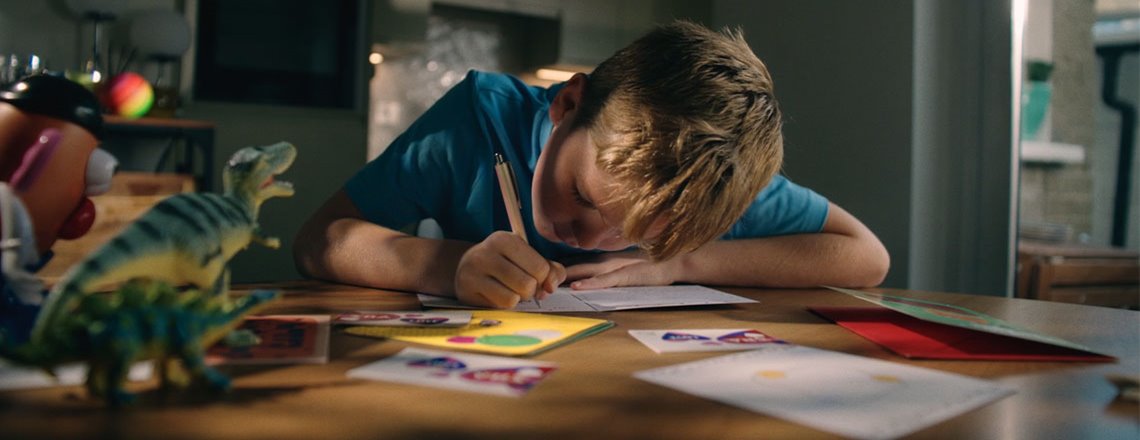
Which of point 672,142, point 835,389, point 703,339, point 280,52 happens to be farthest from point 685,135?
point 280,52

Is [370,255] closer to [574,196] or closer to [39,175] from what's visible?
[574,196]

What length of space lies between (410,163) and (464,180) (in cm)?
9

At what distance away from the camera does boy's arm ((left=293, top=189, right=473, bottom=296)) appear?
0.89 meters

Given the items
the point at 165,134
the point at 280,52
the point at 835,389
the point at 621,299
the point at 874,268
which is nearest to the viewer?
the point at 835,389

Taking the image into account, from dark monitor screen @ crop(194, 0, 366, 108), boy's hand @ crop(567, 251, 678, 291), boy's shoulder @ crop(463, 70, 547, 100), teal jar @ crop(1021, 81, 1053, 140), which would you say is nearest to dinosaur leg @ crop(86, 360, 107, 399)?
boy's hand @ crop(567, 251, 678, 291)

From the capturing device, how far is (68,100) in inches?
20.2

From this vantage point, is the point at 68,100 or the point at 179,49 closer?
the point at 68,100

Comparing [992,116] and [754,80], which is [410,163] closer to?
[754,80]

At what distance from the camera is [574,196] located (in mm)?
921

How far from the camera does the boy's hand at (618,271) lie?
100 centimetres

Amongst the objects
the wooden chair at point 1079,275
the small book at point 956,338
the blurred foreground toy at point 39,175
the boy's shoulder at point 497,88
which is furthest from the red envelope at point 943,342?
the wooden chair at point 1079,275

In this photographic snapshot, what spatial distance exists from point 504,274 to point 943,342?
389 millimetres

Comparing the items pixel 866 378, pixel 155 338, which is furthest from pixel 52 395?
pixel 866 378

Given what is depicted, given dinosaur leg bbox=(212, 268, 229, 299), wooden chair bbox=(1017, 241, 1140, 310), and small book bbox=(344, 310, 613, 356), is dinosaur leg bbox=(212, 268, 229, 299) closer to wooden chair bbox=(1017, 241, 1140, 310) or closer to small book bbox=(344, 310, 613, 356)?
small book bbox=(344, 310, 613, 356)
